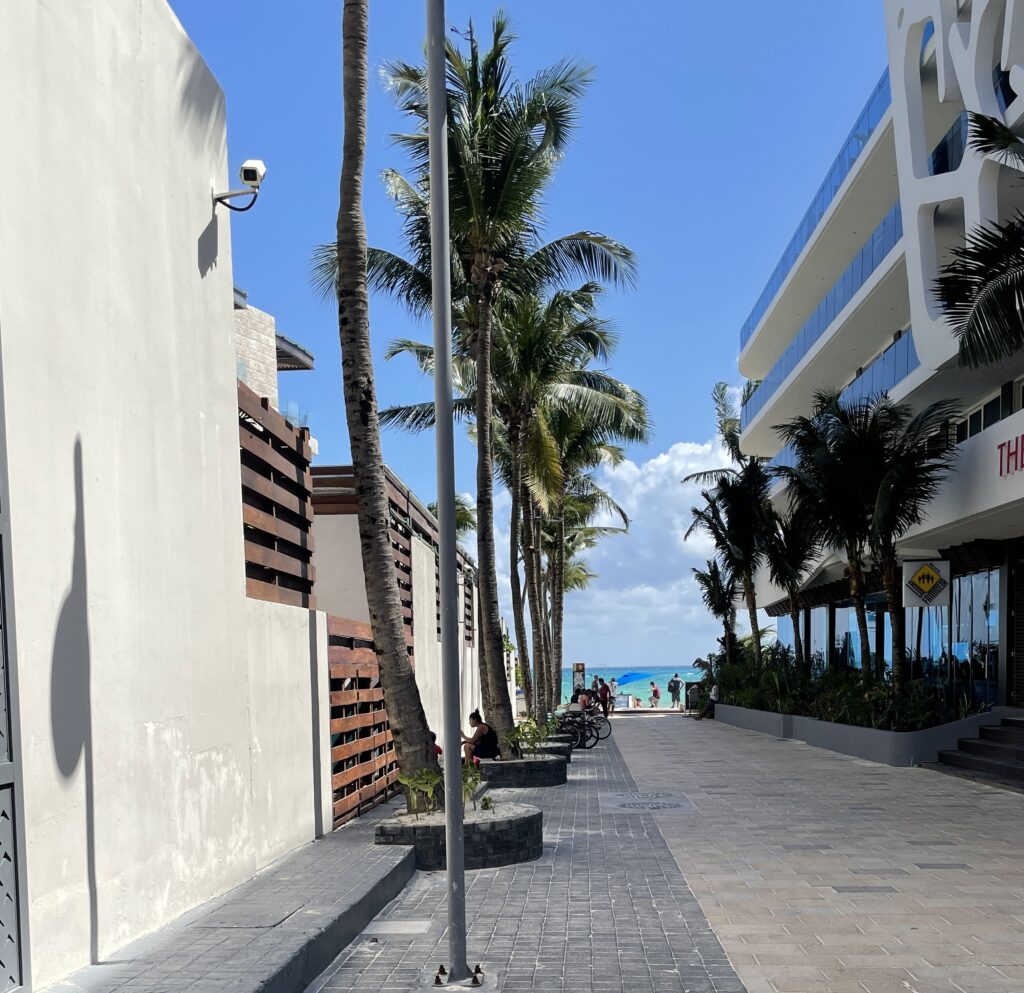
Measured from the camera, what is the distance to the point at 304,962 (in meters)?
6.43

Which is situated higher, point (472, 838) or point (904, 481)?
point (904, 481)

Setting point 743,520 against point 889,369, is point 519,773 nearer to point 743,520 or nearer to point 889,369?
point 889,369

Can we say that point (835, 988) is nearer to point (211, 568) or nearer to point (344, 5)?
point (211, 568)

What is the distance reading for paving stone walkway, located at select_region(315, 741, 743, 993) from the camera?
22.7 ft

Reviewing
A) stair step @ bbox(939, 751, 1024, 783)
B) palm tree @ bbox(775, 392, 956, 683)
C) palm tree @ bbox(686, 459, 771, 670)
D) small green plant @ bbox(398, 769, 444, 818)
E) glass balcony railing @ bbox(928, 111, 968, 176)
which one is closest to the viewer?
small green plant @ bbox(398, 769, 444, 818)

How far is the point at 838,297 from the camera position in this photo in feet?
106

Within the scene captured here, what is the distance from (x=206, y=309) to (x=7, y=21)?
3253mm

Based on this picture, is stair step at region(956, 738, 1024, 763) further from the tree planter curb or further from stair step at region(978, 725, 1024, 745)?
the tree planter curb

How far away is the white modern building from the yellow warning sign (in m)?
1.09

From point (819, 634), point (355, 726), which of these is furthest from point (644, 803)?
point (819, 634)

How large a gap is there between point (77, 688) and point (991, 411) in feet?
74.8

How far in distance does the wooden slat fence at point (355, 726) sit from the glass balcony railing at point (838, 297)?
668 inches

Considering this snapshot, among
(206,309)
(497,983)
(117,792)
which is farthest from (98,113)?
(497,983)

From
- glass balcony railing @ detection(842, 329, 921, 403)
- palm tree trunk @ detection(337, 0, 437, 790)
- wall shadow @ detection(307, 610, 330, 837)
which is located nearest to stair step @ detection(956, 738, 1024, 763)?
glass balcony railing @ detection(842, 329, 921, 403)
